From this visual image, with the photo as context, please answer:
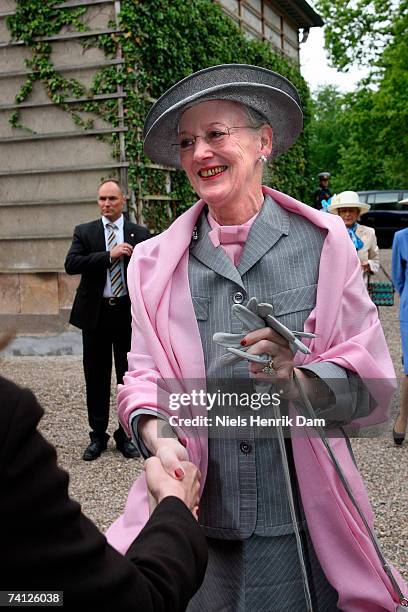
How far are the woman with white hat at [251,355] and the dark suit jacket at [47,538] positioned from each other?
0.55 metres

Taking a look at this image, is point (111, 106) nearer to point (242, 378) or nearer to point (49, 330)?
point (49, 330)

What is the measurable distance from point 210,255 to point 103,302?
3940 mm

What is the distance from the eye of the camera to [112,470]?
5738 mm

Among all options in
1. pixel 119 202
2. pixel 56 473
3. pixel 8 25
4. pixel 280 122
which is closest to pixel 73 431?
pixel 119 202

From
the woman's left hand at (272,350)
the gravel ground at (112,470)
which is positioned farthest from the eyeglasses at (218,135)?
the gravel ground at (112,470)

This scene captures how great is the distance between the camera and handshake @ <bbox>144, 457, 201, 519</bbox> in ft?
5.25

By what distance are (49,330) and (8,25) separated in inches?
173

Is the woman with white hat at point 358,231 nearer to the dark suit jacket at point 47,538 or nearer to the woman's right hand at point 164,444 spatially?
the woman's right hand at point 164,444

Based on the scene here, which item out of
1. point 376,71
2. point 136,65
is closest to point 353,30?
point 376,71

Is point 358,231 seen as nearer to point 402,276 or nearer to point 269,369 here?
point 402,276

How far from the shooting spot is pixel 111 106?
10086 millimetres

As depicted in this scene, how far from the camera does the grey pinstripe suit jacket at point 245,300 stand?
1958mm

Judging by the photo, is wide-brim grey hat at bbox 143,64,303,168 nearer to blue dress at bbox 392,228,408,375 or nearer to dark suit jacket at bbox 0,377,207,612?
dark suit jacket at bbox 0,377,207,612

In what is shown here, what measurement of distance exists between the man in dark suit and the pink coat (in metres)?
3.84
